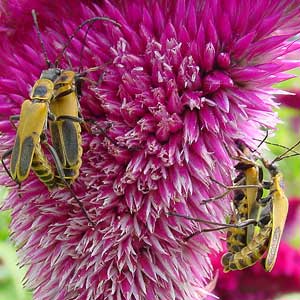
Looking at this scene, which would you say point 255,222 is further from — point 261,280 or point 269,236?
point 261,280

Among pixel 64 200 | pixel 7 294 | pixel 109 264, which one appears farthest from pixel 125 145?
pixel 7 294

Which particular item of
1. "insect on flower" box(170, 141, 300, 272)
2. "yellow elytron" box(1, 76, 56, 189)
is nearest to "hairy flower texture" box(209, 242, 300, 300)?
"insect on flower" box(170, 141, 300, 272)

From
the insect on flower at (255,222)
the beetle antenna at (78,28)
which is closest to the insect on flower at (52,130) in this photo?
the beetle antenna at (78,28)

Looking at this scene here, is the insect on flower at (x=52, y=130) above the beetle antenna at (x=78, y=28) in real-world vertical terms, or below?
below

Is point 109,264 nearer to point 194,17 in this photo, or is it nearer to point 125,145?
point 125,145

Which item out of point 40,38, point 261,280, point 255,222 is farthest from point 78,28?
point 261,280

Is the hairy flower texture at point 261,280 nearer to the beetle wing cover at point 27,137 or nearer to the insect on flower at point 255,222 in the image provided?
the insect on flower at point 255,222
